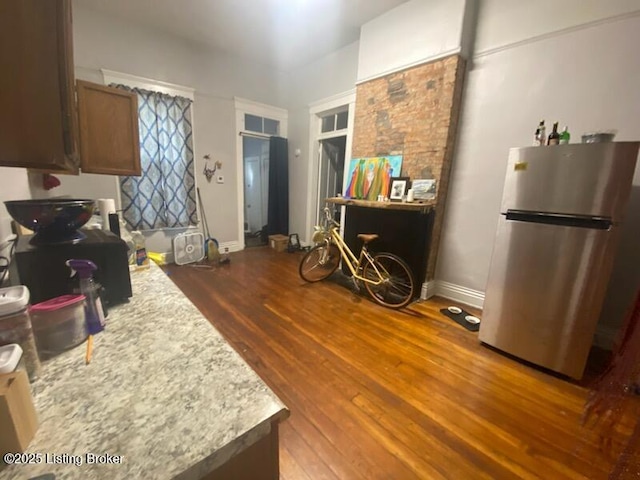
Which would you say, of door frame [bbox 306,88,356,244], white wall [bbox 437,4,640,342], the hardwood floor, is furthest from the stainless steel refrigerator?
door frame [bbox 306,88,356,244]

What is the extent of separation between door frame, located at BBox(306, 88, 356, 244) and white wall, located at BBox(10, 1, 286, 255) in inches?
37.6

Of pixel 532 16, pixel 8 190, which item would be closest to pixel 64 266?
pixel 8 190

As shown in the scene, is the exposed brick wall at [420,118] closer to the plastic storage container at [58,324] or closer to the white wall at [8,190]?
the plastic storage container at [58,324]

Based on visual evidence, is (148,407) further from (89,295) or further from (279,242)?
(279,242)

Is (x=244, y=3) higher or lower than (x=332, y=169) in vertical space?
higher

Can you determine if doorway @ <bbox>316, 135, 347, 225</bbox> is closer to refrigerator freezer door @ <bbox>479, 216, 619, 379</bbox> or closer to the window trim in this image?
the window trim

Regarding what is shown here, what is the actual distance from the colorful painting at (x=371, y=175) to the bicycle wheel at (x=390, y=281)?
80 cm

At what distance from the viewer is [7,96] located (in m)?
0.46

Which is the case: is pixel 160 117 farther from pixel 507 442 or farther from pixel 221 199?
pixel 507 442

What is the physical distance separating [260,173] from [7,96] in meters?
5.60

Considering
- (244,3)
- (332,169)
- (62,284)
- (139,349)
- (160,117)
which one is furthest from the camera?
(332,169)

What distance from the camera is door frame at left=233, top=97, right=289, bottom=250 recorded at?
13.5 ft

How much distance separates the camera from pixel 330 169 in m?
4.48

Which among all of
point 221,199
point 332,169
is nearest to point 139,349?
point 221,199
